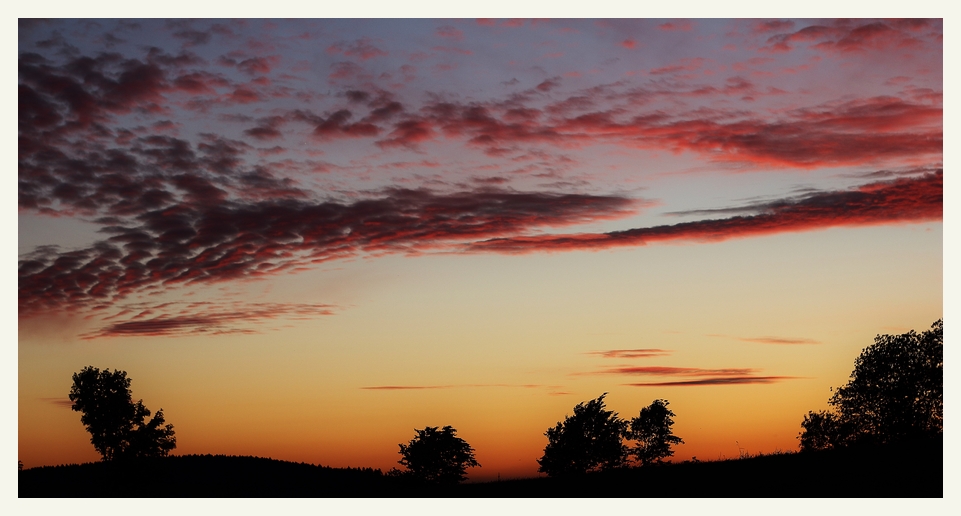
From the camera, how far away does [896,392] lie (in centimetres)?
5425

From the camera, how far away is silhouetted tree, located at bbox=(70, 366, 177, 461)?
48.3 meters

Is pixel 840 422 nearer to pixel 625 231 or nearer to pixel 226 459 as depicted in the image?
pixel 625 231

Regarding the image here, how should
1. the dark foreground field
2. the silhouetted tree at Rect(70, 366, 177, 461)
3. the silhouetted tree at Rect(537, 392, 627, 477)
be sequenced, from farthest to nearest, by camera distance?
1. the silhouetted tree at Rect(537, 392, 627, 477)
2. the silhouetted tree at Rect(70, 366, 177, 461)
3. the dark foreground field

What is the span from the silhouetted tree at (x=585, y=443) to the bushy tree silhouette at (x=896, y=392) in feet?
77.3

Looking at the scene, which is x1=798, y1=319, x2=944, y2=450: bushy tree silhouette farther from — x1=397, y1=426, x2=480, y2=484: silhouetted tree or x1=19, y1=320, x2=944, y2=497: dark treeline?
x1=397, y1=426, x2=480, y2=484: silhouetted tree

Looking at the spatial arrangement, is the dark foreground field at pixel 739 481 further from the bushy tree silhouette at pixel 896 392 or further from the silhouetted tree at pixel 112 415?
the bushy tree silhouette at pixel 896 392

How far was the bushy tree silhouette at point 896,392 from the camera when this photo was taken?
173ft

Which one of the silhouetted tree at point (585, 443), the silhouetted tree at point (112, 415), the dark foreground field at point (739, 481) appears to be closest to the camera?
the dark foreground field at point (739, 481)

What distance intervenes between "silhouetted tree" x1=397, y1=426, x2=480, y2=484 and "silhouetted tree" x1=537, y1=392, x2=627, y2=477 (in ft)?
27.4

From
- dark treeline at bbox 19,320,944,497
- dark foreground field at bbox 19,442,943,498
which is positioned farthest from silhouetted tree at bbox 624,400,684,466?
dark foreground field at bbox 19,442,943,498

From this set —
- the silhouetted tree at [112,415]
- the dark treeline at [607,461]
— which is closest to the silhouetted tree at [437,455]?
the dark treeline at [607,461]

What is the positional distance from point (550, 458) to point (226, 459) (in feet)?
123

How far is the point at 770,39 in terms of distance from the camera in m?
28.2

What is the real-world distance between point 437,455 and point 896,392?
41.9 meters
